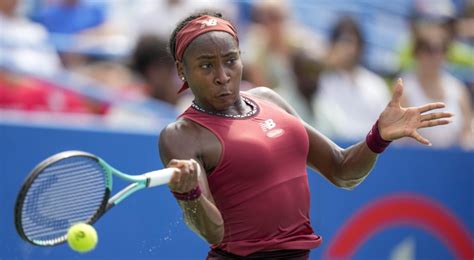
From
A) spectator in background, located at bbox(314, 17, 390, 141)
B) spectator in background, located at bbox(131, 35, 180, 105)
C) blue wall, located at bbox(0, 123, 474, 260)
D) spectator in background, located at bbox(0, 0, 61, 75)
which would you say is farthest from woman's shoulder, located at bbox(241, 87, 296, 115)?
spectator in background, located at bbox(314, 17, 390, 141)

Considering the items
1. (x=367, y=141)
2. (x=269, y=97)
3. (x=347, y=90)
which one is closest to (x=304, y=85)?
(x=347, y=90)

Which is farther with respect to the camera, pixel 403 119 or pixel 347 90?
pixel 347 90

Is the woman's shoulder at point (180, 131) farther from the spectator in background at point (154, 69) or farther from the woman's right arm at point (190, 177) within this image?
the spectator in background at point (154, 69)

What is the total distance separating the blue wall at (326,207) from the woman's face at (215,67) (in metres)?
2.52

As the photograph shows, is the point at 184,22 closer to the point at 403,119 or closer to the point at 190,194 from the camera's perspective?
the point at 190,194

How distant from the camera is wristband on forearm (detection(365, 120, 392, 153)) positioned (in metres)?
4.66

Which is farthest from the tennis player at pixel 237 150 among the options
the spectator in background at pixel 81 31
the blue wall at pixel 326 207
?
the spectator in background at pixel 81 31

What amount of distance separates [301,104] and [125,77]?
1576 mm

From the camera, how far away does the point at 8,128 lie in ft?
23.2

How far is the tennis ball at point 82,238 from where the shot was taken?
3.97 metres

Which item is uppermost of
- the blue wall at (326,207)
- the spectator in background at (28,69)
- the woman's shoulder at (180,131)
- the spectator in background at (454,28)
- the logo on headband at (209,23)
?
the spectator in background at (454,28)

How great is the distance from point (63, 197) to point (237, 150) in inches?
31.4

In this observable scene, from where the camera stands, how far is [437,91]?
29.9 feet

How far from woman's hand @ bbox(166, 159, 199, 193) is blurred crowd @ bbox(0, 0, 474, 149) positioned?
365 cm
